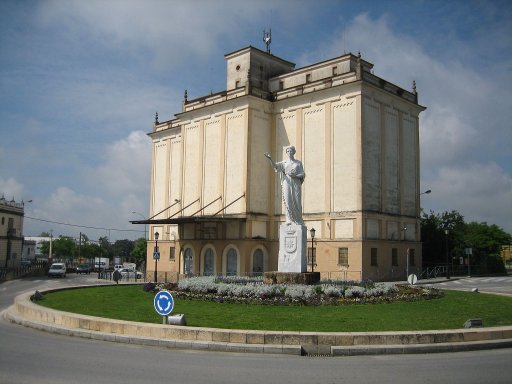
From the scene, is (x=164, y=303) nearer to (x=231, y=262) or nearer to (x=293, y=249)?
(x=293, y=249)

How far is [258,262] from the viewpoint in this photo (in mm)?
44094

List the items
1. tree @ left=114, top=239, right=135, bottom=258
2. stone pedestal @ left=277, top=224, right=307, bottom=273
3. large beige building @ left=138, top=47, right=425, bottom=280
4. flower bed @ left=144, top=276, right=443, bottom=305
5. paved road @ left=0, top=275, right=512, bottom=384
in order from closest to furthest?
paved road @ left=0, top=275, right=512, bottom=384
flower bed @ left=144, top=276, right=443, bottom=305
stone pedestal @ left=277, top=224, right=307, bottom=273
large beige building @ left=138, top=47, right=425, bottom=280
tree @ left=114, top=239, right=135, bottom=258

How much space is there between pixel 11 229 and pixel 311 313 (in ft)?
201

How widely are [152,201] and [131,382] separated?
48372 millimetres

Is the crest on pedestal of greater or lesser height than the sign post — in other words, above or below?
above

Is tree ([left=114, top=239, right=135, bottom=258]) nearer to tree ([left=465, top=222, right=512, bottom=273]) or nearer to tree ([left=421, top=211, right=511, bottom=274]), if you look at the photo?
tree ([left=465, top=222, right=512, bottom=273])

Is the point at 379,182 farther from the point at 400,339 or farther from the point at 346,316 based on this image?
the point at 400,339

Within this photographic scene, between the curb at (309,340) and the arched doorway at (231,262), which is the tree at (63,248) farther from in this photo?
the curb at (309,340)

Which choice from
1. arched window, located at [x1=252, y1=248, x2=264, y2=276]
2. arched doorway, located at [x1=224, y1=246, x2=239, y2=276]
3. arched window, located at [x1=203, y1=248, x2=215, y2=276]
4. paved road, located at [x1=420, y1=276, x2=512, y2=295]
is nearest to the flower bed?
paved road, located at [x1=420, y1=276, x2=512, y2=295]

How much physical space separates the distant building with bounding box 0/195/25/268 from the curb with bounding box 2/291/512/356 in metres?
58.2

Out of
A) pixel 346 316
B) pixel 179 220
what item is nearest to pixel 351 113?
pixel 179 220

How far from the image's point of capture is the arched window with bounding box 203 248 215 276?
46.2 metres

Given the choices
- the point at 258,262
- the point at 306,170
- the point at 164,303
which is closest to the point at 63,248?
the point at 258,262

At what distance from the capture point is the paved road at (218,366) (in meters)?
8.66
